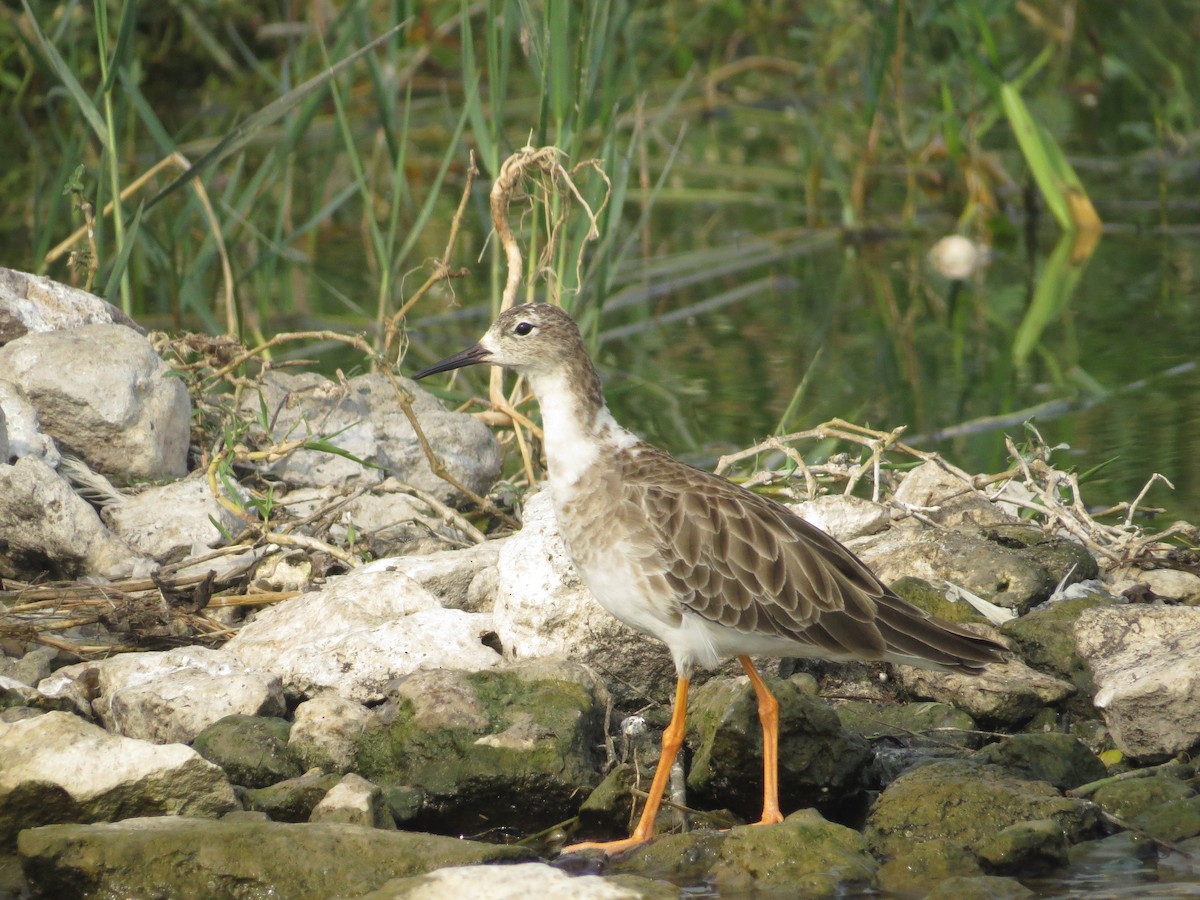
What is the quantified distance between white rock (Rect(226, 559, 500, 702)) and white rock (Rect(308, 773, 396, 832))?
0.73 m

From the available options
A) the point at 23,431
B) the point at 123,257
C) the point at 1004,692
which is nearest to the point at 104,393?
the point at 23,431

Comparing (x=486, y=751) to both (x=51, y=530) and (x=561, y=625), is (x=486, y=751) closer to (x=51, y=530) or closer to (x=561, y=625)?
(x=561, y=625)

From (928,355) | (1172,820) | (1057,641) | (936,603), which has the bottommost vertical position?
(1172,820)

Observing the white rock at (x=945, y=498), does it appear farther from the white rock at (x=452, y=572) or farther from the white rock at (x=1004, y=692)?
the white rock at (x=452, y=572)

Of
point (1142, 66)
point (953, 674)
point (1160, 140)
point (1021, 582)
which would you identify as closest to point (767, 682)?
point (953, 674)

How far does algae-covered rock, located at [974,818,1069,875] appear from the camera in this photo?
4.88 m

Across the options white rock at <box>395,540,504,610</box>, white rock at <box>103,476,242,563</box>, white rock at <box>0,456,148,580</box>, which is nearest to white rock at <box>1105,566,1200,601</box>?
white rock at <box>395,540,504,610</box>

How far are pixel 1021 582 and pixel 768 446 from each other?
3.88ft

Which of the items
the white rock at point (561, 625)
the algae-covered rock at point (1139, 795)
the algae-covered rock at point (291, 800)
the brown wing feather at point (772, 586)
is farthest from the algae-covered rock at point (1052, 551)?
the algae-covered rock at point (291, 800)

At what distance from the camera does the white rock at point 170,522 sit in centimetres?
680

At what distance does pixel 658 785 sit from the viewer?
536 cm

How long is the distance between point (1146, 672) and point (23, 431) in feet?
14.2

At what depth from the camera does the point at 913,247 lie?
46.6ft

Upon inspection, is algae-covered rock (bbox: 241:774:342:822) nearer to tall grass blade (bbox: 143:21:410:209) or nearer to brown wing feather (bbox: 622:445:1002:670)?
brown wing feather (bbox: 622:445:1002:670)
